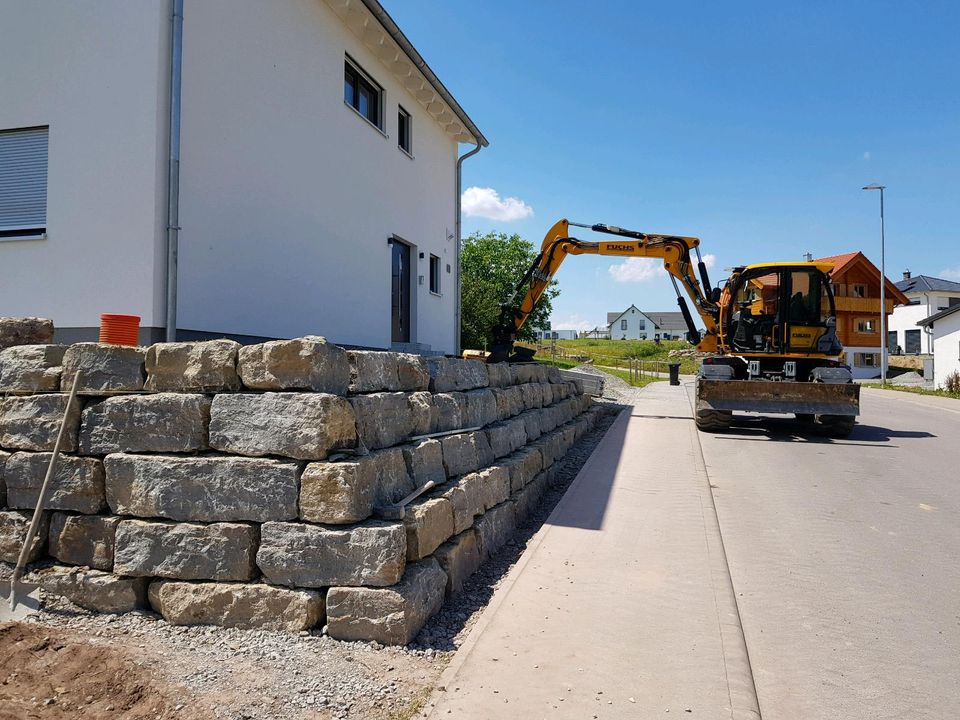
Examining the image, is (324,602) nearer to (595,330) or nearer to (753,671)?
(753,671)

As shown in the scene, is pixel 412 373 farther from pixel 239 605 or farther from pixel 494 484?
pixel 239 605

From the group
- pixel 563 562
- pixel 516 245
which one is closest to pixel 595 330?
pixel 516 245

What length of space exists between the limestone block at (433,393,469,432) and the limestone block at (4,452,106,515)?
7.54 ft

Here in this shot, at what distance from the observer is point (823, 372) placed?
11.8 meters

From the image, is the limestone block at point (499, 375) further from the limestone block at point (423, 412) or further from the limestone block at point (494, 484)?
the limestone block at point (423, 412)

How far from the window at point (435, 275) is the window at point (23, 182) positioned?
799 centimetres

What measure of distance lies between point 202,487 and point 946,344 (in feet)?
115

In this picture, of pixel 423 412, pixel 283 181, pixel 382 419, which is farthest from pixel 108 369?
pixel 283 181

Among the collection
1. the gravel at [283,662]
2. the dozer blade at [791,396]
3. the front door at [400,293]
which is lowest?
the gravel at [283,662]

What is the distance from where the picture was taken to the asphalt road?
3141mm

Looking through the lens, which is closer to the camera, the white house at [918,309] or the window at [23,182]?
the window at [23,182]

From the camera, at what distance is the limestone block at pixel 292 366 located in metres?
3.64

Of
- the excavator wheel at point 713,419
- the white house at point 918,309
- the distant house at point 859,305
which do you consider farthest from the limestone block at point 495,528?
the white house at point 918,309

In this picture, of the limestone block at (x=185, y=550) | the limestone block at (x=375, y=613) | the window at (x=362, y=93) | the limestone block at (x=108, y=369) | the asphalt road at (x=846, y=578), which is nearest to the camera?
the asphalt road at (x=846, y=578)
